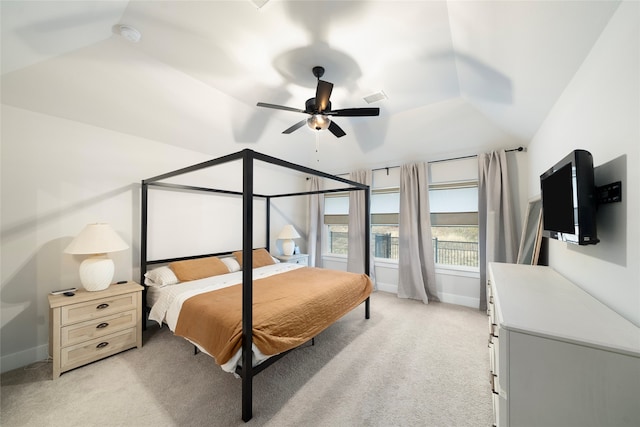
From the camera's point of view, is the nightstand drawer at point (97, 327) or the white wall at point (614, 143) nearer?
the white wall at point (614, 143)

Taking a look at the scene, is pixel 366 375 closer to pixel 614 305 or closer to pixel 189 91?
→ pixel 614 305

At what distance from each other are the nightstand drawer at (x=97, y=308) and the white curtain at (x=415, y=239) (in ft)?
12.4

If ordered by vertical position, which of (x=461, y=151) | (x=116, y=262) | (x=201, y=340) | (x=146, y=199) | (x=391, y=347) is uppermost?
(x=461, y=151)

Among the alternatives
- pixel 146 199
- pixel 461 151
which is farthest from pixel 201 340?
pixel 461 151

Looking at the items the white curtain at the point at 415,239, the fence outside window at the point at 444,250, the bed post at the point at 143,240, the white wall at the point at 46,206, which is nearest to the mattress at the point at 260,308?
the bed post at the point at 143,240

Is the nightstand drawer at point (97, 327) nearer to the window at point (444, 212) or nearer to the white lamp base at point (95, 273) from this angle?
the white lamp base at point (95, 273)

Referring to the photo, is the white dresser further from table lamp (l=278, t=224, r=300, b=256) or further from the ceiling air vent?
table lamp (l=278, t=224, r=300, b=256)

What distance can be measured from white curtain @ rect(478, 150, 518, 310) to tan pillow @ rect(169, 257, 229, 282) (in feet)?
12.5

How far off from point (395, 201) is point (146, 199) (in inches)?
155

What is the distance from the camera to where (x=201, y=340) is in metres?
1.89

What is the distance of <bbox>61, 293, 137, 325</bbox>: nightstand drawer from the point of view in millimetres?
2041

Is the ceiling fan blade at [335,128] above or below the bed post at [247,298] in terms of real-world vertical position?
above

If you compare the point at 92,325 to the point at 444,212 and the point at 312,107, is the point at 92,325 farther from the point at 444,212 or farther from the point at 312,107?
the point at 444,212

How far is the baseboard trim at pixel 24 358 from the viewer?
6.79 ft
